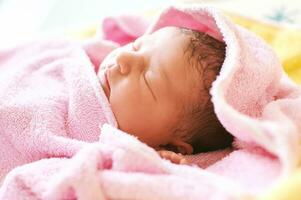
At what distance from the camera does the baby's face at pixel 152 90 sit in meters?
1.06

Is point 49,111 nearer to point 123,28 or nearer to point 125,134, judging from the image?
point 125,134

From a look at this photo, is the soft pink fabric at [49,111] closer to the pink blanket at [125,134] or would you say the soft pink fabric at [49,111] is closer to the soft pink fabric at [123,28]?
the pink blanket at [125,134]

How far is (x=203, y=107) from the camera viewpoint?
1.07 metres

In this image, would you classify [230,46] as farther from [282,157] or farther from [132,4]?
[132,4]

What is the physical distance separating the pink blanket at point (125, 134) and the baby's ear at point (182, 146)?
0.05m

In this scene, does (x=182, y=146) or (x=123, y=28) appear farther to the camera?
(x=123, y=28)

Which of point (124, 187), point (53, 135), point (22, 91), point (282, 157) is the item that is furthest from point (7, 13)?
point (282, 157)

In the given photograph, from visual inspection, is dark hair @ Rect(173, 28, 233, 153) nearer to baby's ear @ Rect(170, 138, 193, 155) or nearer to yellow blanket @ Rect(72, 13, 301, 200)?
baby's ear @ Rect(170, 138, 193, 155)

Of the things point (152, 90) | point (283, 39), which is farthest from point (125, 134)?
point (283, 39)

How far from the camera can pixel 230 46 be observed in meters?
1.03

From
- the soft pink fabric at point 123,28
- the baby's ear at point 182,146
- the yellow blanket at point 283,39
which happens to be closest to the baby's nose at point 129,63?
the baby's ear at point 182,146

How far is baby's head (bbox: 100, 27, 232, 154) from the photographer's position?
106cm

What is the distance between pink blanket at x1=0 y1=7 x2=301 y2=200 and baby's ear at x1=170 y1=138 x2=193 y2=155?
47 millimetres

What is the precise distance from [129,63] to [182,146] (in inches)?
7.9
